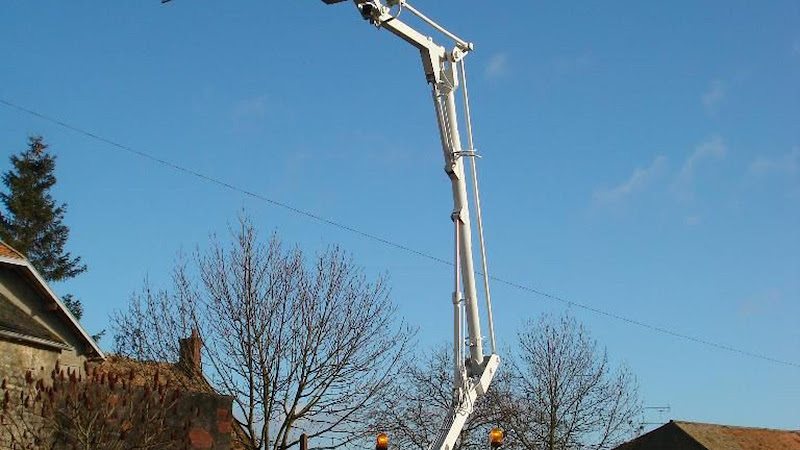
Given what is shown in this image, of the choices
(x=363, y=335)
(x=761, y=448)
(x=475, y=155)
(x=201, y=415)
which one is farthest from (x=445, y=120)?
(x=761, y=448)

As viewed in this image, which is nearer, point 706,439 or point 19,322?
point 19,322

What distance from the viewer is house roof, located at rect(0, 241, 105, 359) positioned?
21.7 m

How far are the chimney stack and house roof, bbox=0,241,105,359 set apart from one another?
115 inches

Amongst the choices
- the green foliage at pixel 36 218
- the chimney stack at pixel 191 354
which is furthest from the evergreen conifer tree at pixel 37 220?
the chimney stack at pixel 191 354

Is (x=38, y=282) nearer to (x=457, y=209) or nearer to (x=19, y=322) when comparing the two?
(x=19, y=322)

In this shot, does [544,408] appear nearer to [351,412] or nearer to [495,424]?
[495,424]

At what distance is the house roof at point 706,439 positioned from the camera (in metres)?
29.6

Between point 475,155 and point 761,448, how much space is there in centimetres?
1971

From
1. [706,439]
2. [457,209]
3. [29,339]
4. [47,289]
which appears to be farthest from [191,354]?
[706,439]

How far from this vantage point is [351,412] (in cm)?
2686

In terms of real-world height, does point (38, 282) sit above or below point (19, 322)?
above

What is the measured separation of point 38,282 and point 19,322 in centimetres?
269

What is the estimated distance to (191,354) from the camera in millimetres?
27406

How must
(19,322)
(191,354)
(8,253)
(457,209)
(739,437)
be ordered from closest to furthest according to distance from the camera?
(457,209), (19,322), (8,253), (191,354), (739,437)
